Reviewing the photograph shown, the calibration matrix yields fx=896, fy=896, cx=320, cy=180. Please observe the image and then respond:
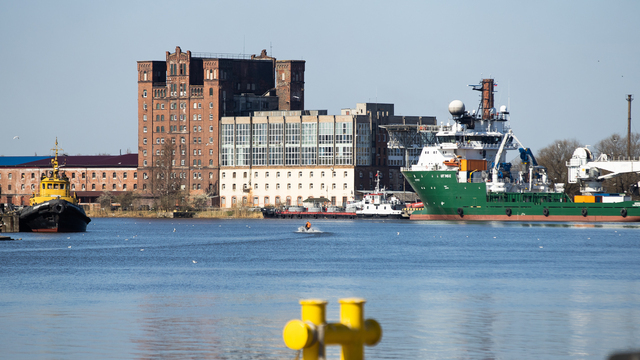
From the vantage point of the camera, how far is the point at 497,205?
122 metres

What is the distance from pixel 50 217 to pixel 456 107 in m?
61.6

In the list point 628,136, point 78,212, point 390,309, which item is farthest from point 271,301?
point 628,136

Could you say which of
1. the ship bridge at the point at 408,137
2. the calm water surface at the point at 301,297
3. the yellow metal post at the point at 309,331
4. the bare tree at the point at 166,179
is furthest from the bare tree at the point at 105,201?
the yellow metal post at the point at 309,331

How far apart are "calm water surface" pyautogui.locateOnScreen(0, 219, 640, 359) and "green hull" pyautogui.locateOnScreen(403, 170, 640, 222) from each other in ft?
134

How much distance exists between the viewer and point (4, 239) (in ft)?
280

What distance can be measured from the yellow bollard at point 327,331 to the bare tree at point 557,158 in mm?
151560

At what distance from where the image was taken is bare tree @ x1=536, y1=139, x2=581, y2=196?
15988 centimetres

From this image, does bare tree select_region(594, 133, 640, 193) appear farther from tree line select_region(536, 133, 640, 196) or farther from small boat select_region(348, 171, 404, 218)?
small boat select_region(348, 171, 404, 218)

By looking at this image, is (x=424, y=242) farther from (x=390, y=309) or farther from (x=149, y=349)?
(x=149, y=349)

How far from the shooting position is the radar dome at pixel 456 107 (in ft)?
424

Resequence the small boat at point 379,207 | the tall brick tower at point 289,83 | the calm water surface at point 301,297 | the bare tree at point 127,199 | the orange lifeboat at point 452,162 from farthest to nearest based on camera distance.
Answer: the tall brick tower at point 289,83
the bare tree at point 127,199
the small boat at point 379,207
the orange lifeboat at point 452,162
the calm water surface at point 301,297

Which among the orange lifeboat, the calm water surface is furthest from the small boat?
the calm water surface

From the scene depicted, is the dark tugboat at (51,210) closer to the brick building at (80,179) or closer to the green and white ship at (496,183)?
the green and white ship at (496,183)

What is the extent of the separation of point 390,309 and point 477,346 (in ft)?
29.0
